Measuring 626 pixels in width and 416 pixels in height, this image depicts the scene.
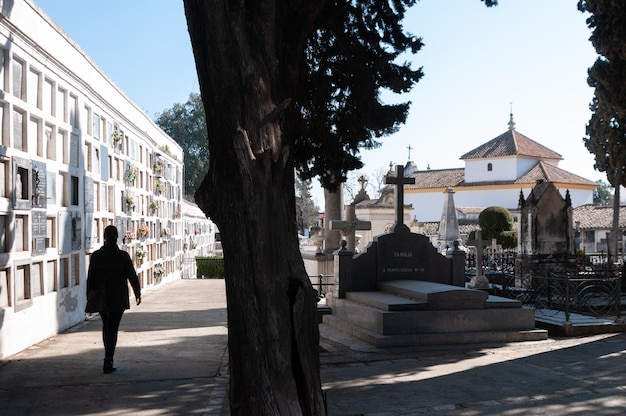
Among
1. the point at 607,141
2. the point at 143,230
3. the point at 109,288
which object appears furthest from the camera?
the point at 607,141

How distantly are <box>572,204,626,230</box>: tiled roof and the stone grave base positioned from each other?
3646cm

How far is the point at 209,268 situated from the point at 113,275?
17.8 m

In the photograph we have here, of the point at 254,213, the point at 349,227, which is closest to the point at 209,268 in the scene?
the point at 349,227

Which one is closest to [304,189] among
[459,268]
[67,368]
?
[459,268]

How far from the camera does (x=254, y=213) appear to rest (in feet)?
12.0

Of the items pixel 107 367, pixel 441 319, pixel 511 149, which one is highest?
pixel 511 149

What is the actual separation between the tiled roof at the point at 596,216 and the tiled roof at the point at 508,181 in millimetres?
3664

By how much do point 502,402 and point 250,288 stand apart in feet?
9.01

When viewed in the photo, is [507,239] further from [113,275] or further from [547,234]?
[113,275]

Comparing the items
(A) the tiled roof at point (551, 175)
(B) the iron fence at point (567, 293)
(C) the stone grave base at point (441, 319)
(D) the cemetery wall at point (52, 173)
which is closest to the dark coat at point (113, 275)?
(D) the cemetery wall at point (52, 173)

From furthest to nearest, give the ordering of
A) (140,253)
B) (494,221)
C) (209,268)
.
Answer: (494,221), (209,268), (140,253)

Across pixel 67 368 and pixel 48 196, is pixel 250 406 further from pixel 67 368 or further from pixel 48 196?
pixel 48 196

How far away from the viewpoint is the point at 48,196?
829cm

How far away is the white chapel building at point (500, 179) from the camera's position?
5147cm
